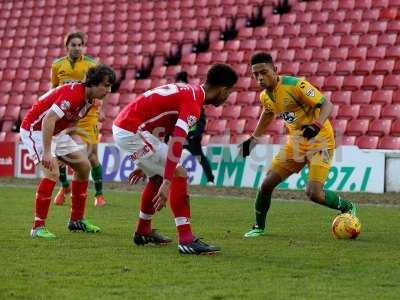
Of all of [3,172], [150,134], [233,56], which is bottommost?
[3,172]

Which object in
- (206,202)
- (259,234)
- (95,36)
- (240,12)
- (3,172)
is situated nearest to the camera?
(259,234)

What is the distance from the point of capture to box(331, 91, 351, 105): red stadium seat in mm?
19188

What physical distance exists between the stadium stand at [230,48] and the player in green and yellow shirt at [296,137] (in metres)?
8.02

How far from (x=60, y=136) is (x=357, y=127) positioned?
9.38m

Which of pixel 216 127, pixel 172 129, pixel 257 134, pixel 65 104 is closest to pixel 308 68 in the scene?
pixel 216 127

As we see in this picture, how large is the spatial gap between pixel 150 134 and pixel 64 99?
118cm

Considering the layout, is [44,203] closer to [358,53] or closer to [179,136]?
[179,136]

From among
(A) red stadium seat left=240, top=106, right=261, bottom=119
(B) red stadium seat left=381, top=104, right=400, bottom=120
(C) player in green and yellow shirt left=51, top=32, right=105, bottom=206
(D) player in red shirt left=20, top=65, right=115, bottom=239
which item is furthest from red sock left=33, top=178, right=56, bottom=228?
(A) red stadium seat left=240, top=106, right=261, bottom=119

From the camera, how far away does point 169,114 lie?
8.09m

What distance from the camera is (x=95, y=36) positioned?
1038 inches

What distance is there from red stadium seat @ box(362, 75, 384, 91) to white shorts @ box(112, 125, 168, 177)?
1171 cm

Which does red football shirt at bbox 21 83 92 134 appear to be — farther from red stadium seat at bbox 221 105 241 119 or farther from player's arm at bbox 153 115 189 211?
red stadium seat at bbox 221 105 241 119

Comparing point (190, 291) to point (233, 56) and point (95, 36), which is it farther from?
point (95, 36)

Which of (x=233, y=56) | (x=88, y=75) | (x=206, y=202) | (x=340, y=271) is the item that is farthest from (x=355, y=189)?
(x=340, y=271)
